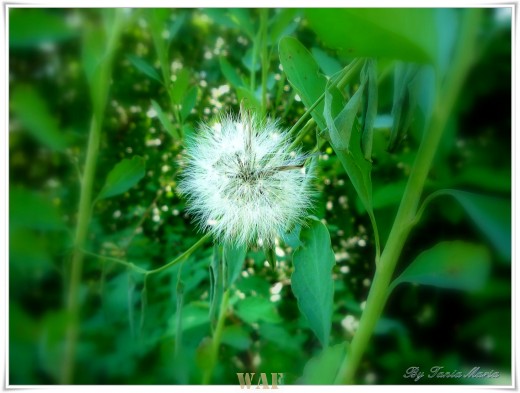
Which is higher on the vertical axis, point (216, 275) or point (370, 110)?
point (370, 110)

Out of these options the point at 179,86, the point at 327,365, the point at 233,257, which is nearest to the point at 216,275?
the point at 233,257

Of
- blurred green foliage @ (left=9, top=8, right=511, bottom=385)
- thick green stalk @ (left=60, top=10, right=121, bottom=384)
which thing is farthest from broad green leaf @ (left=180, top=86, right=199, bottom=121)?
thick green stalk @ (left=60, top=10, right=121, bottom=384)

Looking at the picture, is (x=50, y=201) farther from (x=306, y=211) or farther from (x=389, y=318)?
(x=389, y=318)

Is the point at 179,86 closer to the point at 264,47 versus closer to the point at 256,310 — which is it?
the point at 264,47

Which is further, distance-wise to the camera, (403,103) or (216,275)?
(216,275)

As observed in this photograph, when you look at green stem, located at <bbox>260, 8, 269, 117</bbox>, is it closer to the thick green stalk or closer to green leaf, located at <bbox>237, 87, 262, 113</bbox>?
green leaf, located at <bbox>237, 87, 262, 113</bbox>

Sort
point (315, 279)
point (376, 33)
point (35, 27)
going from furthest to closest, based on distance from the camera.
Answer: point (35, 27) → point (315, 279) → point (376, 33)
